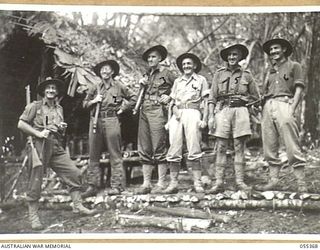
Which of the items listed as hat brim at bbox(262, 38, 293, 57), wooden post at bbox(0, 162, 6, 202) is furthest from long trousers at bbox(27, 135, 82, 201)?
hat brim at bbox(262, 38, 293, 57)

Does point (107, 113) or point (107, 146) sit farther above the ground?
point (107, 113)

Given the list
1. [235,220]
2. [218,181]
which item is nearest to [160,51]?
[218,181]

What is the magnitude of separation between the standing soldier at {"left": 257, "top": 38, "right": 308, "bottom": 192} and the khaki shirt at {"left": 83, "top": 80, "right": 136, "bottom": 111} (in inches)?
43.9

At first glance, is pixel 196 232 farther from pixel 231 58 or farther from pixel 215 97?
pixel 231 58

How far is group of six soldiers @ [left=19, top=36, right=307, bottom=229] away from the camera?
3.77 metres

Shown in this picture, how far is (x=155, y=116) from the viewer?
3.85m

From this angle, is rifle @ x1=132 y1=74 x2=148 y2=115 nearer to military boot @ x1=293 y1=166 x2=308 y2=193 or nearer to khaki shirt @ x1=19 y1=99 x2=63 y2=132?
khaki shirt @ x1=19 y1=99 x2=63 y2=132

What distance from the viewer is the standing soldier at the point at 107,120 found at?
383cm

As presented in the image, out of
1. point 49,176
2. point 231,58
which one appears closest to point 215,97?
point 231,58

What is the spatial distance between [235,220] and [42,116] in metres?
1.74

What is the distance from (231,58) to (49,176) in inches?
69.2

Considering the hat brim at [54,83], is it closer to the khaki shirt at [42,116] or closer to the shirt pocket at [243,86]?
the khaki shirt at [42,116]

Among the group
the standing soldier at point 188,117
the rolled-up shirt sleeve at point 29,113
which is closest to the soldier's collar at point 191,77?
the standing soldier at point 188,117

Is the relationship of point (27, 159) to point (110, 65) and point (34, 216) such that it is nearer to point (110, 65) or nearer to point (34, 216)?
point (34, 216)
